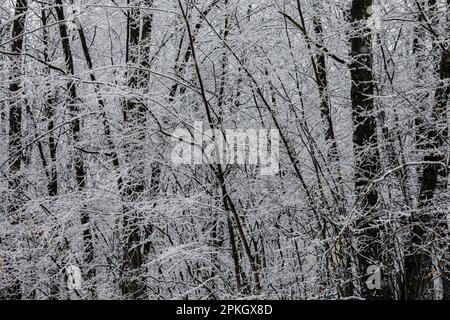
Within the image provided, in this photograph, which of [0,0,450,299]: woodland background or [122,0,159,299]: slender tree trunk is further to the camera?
[122,0,159,299]: slender tree trunk

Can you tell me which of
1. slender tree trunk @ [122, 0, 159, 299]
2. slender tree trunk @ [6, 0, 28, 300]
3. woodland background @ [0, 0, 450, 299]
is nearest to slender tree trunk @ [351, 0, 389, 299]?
woodland background @ [0, 0, 450, 299]

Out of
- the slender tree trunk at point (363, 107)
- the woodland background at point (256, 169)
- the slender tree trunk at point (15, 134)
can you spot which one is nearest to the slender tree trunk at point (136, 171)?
the woodland background at point (256, 169)

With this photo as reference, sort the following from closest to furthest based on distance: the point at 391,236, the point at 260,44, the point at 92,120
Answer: the point at 391,236 → the point at 260,44 → the point at 92,120

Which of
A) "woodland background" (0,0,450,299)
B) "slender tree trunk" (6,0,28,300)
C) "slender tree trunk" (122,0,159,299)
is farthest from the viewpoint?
"slender tree trunk" (6,0,28,300)

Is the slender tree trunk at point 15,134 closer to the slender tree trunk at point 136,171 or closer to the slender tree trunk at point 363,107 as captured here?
the slender tree trunk at point 136,171

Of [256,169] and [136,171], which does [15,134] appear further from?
[256,169]

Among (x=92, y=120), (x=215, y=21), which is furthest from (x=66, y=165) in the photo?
(x=215, y=21)

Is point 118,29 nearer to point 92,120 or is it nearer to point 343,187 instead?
point 92,120

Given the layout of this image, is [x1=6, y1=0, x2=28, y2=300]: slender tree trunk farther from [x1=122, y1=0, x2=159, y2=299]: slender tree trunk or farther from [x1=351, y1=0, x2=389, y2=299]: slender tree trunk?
[x1=351, y1=0, x2=389, y2=299]: slender tree trunk

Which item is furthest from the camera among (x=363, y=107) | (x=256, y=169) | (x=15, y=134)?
(x=15, y=134)

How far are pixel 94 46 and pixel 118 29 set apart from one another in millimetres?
1016

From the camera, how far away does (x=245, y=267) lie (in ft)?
17.5

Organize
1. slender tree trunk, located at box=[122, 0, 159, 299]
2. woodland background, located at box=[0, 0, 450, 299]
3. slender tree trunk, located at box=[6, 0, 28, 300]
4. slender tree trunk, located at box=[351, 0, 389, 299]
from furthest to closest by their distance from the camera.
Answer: slender tree trunk, located at box=[6, 0, 28, 300], slender tree trunk, located at box=[122, 0, 159, 299], slender tree trunk, located at box=[351, 0, 389, 299], woodland background, located at box=[0, 0, 450, 299]

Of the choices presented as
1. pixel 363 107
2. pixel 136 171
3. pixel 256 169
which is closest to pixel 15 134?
pixel 136 171
